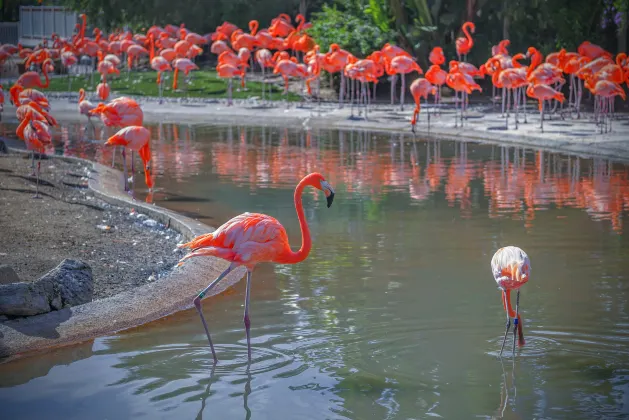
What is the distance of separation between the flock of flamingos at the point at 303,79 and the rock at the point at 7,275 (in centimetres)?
106

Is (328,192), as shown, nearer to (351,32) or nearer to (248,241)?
(248,241)

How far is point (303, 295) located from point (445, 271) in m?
1.19

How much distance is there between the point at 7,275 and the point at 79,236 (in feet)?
6.72

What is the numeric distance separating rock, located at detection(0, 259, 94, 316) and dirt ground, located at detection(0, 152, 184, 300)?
1.09 ft

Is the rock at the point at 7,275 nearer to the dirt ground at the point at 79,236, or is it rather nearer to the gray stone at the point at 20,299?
the gray stone at the point at 20,299

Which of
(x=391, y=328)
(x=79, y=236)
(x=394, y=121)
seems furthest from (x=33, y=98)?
(x=391, y=328)

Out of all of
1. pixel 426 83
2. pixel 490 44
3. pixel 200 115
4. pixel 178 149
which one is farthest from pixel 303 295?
pixel 490 44

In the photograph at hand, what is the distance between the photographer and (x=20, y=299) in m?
5.54

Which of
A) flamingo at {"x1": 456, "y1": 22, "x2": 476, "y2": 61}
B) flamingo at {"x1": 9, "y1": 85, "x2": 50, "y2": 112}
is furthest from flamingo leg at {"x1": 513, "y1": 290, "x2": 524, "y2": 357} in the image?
flamingo at {"x1": 456, "y1": 22, "x2": 476, "y2": 61}

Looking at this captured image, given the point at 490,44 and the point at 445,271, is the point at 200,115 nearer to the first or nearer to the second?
the point at 490,44

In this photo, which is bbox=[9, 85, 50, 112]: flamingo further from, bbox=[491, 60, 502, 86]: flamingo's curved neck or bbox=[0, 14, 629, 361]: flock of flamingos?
bbox=[491, 60, 502, 86]: flamingo's curved neck

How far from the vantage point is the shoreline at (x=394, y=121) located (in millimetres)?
14062

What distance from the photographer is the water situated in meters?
4.80

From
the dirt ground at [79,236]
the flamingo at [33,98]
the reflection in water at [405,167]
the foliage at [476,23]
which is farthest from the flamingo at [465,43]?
the dirt ground at [79,236]
